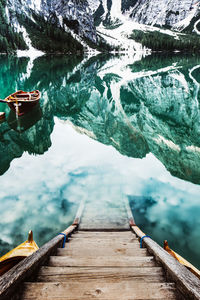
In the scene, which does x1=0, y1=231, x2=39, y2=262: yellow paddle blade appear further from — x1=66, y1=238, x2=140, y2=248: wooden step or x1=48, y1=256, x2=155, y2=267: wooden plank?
x1=48, y1=256, x2=155, y2=267: wooden plank

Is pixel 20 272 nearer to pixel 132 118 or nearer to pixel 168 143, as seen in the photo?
pixel 168 143

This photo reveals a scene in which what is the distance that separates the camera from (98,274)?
8.96ft

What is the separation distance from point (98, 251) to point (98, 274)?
150 centimetres

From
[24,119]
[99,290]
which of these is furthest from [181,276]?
[24,119]

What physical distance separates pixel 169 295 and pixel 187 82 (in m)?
35.6

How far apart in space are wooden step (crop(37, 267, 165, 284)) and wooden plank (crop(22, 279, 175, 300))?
6.0 inches

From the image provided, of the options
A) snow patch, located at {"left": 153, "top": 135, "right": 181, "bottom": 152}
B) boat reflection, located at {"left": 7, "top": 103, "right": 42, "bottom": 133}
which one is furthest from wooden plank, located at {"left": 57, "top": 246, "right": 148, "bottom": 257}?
boat reflection, located at {"left": 7, "top": 103, "right": 42, "bottom": 133}

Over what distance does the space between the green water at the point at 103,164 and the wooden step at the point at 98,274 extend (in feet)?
11.6

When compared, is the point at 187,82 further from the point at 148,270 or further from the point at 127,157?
the point at 148,270

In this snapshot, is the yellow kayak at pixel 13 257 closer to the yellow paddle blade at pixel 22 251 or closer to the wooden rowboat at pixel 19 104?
the yellow paddle blade at pixel 22 251

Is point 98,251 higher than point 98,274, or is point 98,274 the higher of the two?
point 98,274

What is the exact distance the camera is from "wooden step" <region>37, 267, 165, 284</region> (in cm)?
262

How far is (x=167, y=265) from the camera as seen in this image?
2689 millimetres

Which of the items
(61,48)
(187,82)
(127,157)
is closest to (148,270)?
(127,157)
